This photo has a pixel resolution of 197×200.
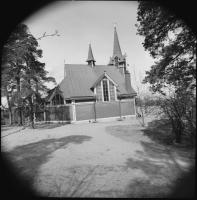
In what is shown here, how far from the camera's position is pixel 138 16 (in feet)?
18.9

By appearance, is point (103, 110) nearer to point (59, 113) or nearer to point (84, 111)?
point (84, 111)

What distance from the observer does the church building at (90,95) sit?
2039 centimetres

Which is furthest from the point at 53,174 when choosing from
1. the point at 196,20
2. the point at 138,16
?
the point at 138,16

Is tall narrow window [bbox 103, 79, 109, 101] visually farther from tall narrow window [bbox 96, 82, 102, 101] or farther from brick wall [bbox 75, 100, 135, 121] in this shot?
brick wall [bbox 75, 100, 135, 121]

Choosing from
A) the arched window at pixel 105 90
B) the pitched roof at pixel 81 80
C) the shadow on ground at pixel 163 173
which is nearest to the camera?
the shadow on ground at pixel 163 173

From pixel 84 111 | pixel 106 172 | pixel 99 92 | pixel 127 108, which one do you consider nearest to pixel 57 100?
pixel 84 111

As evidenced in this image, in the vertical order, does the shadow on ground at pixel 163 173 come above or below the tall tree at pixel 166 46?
below

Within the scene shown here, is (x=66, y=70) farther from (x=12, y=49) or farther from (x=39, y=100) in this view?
(x=12, y=49)

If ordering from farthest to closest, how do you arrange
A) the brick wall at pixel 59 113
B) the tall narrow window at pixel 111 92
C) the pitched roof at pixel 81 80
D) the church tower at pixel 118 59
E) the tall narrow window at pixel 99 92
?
1. the church tower at pixel 118 59
2. the tall narrow window at pixel 111 92
3. the tall narrow window at pixel 99 92
4. the pitched roof at pixel 81 80
5. the brick wall at pixel 59 113

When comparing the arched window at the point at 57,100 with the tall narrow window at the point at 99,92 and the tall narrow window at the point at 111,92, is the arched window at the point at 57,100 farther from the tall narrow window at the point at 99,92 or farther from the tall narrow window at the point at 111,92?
the tall narrow window at the point at 111,92

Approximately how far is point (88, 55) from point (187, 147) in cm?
2536

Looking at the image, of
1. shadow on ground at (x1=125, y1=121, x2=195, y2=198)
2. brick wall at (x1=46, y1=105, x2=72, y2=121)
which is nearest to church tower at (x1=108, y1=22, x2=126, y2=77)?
brick wall at (x1=46, y1=105, x2=72, y2=121)

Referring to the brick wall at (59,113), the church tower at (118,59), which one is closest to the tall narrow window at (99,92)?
the brick wall at (59,113)

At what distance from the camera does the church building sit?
20391mm
